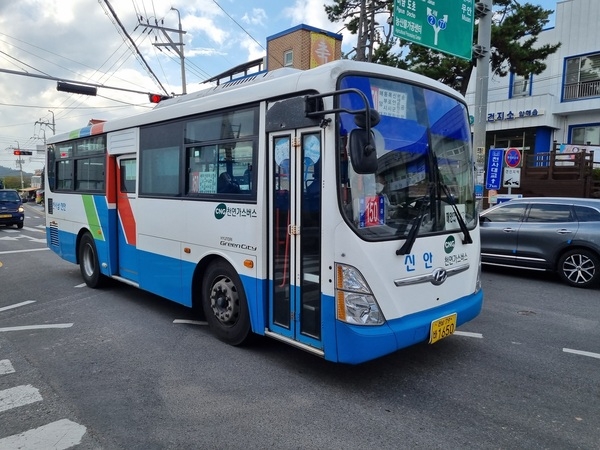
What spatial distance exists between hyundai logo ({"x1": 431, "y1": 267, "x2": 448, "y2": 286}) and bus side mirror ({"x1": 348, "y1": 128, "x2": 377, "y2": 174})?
50.0 inches

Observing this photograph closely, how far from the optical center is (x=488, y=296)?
7.55 meters

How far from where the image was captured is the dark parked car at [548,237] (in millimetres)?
8250

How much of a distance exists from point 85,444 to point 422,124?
3831 mm

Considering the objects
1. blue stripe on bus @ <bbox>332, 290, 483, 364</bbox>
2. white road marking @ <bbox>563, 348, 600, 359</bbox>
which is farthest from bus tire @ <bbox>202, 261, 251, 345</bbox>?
white road marking @ <bbox>563, 348, 600, 359</bbox>

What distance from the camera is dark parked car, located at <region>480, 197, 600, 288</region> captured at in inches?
325

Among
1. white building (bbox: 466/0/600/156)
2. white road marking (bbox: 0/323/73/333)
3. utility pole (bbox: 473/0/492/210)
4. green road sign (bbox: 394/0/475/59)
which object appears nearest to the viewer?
white road marking (bbox: 0/323/73/333)

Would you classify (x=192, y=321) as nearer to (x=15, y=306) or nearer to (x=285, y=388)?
(x=285, y=388)

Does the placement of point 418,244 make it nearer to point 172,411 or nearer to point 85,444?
point 172,411

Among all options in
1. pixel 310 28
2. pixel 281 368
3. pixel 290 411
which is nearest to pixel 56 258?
pixel 281 368

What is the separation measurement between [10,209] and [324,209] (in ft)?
69.5

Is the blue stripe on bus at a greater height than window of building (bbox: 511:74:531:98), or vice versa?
window of building (bbox: 511:74:531:98)

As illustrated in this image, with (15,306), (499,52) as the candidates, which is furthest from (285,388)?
(499,52)

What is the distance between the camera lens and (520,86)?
80.4 ft

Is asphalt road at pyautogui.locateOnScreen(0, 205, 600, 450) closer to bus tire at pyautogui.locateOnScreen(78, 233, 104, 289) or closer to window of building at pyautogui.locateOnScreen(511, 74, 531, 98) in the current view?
bus tire at pyautogui.locateOnScreen(78, 233, 104, 289)
